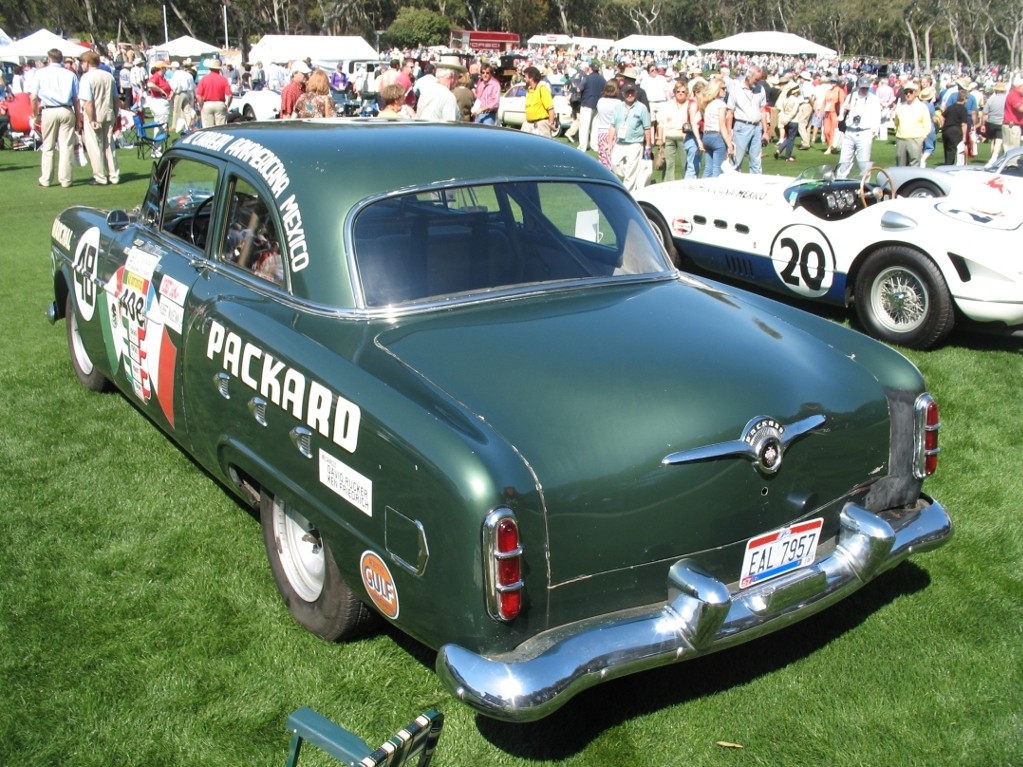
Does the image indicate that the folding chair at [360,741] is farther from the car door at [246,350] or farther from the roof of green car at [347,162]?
the roof of green car at [347,162]

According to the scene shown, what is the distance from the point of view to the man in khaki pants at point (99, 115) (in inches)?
568

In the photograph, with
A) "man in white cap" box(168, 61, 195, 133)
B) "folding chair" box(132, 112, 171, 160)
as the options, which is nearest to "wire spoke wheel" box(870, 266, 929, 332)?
"folding chair" box(132, 112, 171, 160)

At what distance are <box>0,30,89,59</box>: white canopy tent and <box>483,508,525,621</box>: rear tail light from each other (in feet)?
112

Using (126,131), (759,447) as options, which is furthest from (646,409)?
(126,131)

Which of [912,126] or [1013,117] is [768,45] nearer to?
[1013,117]

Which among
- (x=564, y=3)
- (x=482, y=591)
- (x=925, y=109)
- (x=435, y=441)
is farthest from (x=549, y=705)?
(x=564, y=3)

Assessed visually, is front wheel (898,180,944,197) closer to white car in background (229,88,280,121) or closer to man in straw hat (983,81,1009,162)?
man in straw hat (983,81,1009,162)

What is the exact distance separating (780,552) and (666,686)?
2.09ft

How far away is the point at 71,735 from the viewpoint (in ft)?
9.98

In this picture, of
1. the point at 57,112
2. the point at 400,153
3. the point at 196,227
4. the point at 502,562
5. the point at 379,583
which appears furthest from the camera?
the point at 57,112

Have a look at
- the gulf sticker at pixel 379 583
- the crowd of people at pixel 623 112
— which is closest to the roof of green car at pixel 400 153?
the gulf sticker at pixel 379 583

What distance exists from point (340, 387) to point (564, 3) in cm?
9180

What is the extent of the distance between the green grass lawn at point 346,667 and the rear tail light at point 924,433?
2.12ft

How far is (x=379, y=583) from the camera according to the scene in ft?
9.57
